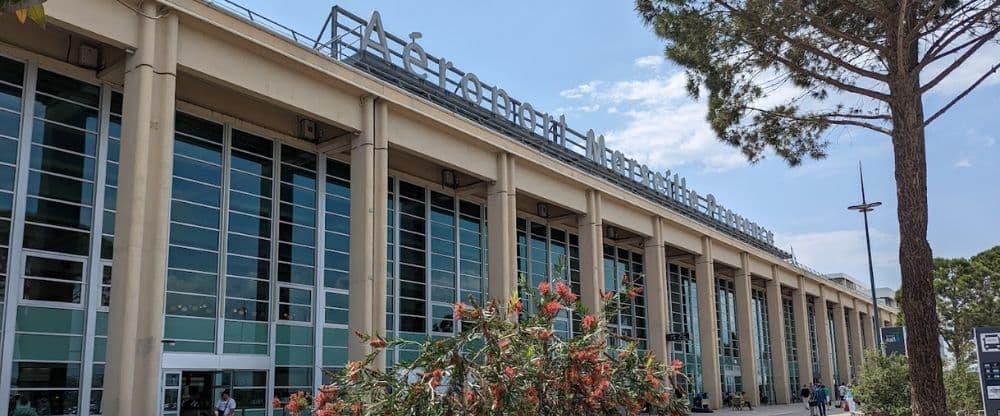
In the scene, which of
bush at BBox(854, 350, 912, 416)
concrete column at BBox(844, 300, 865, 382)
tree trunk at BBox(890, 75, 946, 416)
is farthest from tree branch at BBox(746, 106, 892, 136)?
concrete column at BBox(844, 300, 865, 382)

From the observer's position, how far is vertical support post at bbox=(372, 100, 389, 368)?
843 inches

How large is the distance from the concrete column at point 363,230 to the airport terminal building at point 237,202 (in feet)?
0.20

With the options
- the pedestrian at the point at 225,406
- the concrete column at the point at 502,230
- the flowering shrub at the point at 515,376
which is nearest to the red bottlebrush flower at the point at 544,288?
the flowering shrub at the point at 515,376

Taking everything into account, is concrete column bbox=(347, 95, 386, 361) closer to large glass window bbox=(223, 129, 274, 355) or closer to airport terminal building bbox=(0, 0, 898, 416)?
airport terminal building bbox=(0, 0, 898, 416)

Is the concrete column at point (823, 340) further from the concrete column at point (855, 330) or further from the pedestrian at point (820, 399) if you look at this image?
the pedestrian at point (820, 399)

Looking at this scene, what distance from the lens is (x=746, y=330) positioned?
46781 millimetres

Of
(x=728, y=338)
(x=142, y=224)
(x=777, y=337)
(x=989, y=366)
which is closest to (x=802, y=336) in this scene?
(x=777, y=337)

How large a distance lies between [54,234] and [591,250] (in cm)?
1946

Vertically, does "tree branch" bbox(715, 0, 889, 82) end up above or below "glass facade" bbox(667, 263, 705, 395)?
above

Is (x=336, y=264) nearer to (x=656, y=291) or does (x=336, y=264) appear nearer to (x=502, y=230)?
(x=502, y=230)

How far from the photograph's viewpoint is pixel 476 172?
26.5 metres

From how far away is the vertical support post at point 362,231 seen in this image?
20.9 m

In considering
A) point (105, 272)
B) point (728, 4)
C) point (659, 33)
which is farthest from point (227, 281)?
point (728, 4)

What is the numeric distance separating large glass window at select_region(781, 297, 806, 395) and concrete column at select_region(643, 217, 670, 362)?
2212cm
